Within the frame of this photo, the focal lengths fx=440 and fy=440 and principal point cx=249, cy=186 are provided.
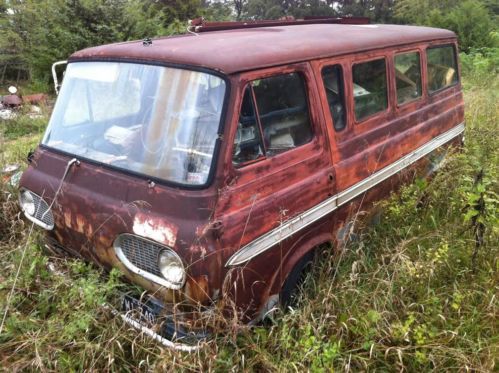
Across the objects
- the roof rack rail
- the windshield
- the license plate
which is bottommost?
the license plate

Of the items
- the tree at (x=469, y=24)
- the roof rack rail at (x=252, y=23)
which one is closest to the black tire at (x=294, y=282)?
the roof rack rail at (x=252, y=23)

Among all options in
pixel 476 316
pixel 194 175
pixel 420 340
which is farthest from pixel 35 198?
pixel 476 316

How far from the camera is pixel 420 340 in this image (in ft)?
8.96

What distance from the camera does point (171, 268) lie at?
2607 mm

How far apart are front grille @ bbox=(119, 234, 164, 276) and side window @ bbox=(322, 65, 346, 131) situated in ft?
5.47

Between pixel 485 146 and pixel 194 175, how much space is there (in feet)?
14.5

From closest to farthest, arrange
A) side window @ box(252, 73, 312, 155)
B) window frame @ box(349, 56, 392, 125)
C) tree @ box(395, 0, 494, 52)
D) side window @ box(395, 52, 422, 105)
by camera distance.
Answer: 1. side window @ box(252, 73, 312, 155)
2. window frame @ box(349, 56, 392, 125)
3. side window @ box(395, 52, 422, 105)
4. tree @ box(395, 0, 494, 52)

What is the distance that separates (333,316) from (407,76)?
8.96 ft

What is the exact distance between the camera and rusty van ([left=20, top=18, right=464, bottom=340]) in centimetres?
259

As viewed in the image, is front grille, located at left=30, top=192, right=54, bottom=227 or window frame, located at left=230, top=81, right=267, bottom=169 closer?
window frame, located at left=230, top=81, right=267, bottom=169

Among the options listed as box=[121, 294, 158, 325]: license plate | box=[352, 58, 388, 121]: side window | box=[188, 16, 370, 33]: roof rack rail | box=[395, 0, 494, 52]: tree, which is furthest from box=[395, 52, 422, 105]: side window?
box=[395, 0, 494, 52]: tree

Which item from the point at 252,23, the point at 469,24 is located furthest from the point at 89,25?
the point at 469,24

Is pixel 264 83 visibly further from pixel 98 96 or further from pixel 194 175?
pixel 98 96

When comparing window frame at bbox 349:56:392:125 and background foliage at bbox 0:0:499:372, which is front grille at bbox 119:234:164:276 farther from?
window frame at bbox 349:56:392:125
